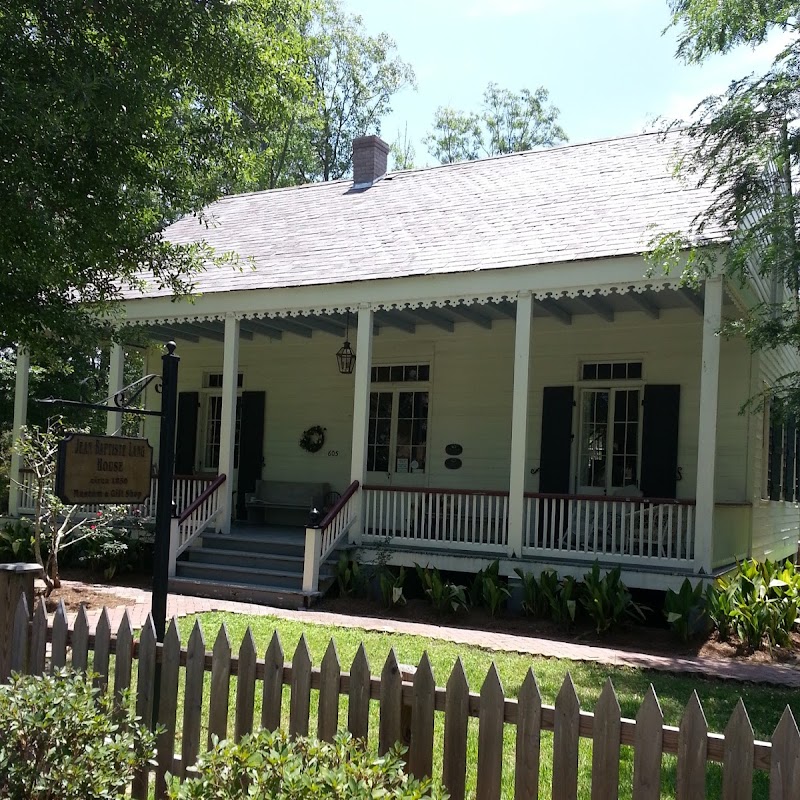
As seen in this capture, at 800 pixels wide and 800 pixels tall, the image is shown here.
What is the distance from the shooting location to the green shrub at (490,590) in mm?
10141

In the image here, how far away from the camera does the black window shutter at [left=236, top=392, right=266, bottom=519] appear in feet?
52.2

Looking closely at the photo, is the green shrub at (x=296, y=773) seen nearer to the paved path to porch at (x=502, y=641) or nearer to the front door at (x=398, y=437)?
the paved path to porch at (x=502, y=641)

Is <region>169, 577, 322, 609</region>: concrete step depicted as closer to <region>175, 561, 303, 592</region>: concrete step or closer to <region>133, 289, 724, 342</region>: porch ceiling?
<region>175, 561, 303, 592</region>: concrete step

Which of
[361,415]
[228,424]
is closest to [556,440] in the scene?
[361,415]

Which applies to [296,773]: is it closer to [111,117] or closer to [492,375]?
[111,117]

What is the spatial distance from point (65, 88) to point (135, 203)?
1385mm

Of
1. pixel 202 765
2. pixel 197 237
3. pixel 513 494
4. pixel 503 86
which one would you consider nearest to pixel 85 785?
pixel 202 765

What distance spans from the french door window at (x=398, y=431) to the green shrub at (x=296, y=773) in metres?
11.3

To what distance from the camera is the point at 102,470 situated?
4570 millimetres

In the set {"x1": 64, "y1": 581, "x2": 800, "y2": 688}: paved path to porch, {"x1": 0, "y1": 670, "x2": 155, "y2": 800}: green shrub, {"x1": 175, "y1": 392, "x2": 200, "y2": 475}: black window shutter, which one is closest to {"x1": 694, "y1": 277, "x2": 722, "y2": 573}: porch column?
{"x1": 64, "y1": 581, "x2": 800, "y2": 688}: paved path to porch

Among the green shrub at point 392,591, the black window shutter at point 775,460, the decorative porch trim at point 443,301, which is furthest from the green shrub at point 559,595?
the black window shutter at point 775,460

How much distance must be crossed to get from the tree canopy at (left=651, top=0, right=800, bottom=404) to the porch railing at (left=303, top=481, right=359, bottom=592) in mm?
4963

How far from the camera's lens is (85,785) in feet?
12.0

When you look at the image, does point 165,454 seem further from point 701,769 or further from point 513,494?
point 513,494
